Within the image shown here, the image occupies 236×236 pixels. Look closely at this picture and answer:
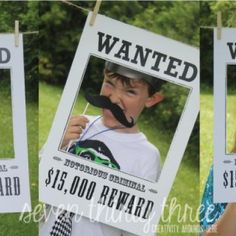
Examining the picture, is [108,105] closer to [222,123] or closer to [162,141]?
[162,141]

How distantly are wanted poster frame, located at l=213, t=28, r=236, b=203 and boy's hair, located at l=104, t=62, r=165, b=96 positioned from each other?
0.76 ft

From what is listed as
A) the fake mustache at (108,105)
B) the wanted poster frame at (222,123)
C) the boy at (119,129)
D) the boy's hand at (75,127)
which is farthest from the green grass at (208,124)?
the boy's hand at (75,127)

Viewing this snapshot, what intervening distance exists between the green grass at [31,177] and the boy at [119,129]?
136mm

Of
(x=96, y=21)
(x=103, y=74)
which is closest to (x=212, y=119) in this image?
(x=103, y=74)

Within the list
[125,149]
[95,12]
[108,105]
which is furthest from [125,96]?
[95,12]

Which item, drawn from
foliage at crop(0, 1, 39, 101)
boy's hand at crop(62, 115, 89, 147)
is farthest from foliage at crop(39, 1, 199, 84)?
boy's hand at crop(62, 115, 89, 147)

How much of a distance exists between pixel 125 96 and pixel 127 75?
0.08 metres

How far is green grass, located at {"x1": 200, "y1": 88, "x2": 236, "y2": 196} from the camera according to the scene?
1.91 m

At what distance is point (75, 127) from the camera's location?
1.92 metres

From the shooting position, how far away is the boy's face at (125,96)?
6.25 feet

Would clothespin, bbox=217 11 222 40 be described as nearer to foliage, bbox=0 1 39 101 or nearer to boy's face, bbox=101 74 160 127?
boy's face, bbox=101 74 160 127

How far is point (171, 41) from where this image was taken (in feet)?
6.15

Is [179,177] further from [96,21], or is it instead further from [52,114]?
[96,21]

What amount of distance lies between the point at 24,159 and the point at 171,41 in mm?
744
